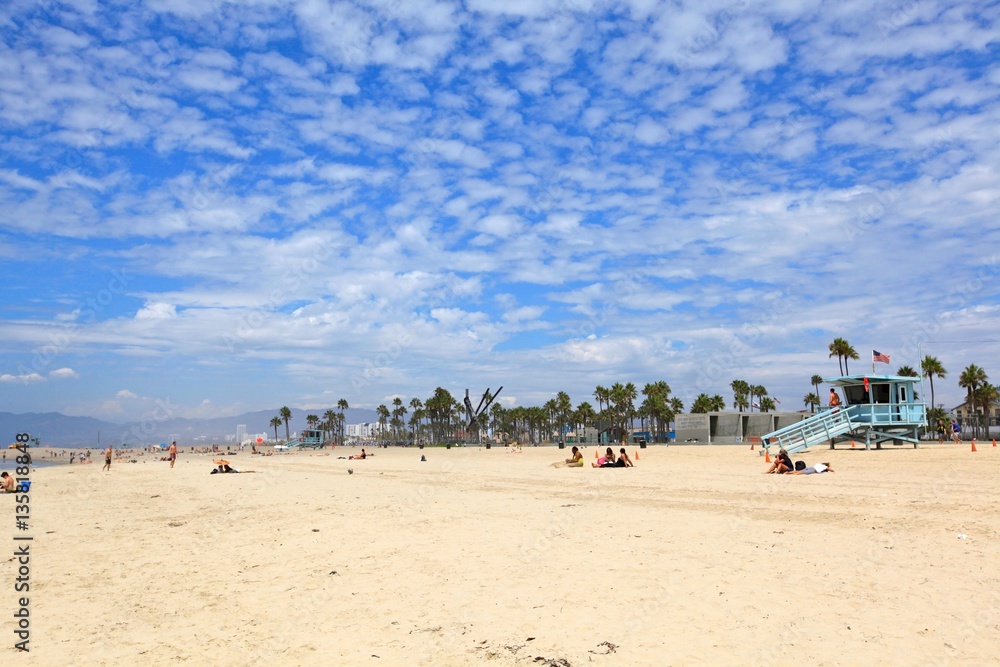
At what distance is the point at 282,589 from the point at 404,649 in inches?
124

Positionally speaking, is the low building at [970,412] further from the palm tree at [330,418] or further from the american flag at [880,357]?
the palm tree at [330,418]

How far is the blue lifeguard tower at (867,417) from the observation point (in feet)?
111

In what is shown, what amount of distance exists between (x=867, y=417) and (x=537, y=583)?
31976 mm

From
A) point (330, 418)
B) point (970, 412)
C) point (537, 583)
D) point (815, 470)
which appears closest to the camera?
point (537, 583)

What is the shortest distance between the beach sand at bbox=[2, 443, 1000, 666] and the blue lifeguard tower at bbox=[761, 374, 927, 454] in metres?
18.0

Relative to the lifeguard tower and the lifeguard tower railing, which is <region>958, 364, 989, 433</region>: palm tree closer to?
the lifeguard tower railing

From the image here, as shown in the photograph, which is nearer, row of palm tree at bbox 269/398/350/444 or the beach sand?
the beach sand

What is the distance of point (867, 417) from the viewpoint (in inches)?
1330

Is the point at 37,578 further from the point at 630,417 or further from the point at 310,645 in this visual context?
the point at 630,417

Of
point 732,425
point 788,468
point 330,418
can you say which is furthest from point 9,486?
point 330,418

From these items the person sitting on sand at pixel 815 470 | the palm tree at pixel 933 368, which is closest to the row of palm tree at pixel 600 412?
the palm tree at pixel 933 368

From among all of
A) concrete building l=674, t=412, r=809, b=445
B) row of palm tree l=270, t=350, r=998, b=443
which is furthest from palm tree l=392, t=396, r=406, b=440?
concrete building l=674, t=412, r=809, b=445

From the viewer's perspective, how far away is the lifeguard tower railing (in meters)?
33.7

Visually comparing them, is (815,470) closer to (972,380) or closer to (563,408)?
(972,380)
